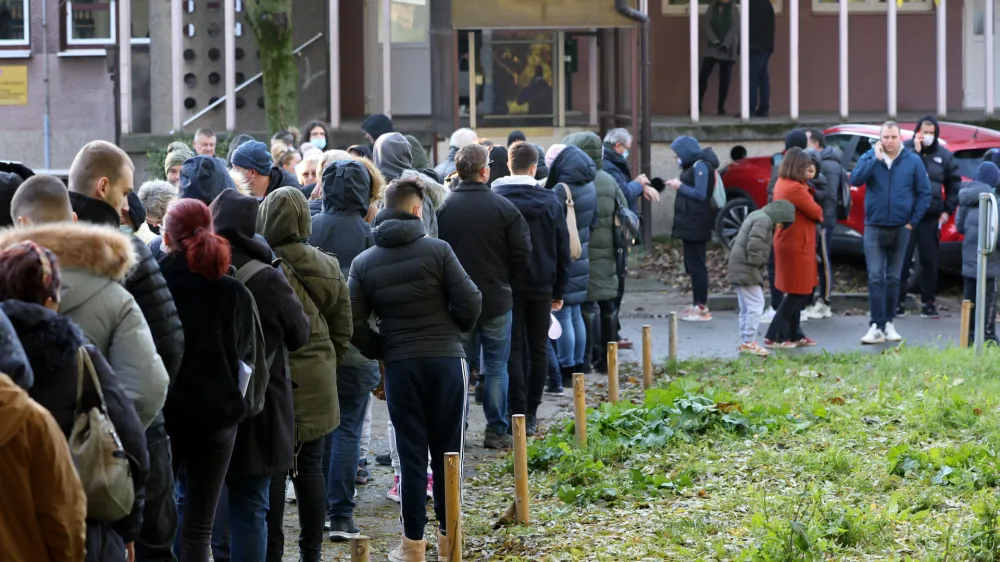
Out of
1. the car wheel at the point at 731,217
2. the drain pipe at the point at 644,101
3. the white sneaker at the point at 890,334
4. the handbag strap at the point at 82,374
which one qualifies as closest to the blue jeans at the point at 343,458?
the handbag strap at the point at 82,374

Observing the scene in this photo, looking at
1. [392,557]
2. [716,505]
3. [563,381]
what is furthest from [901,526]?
[563,381]

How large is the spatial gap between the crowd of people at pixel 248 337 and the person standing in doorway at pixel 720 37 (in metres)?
13.8

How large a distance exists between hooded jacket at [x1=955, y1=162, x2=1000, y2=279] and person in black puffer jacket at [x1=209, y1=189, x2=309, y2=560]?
889 centimetres

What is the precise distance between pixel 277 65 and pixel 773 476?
45.9 ft

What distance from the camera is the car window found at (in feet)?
57.3

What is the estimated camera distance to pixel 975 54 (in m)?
25.6

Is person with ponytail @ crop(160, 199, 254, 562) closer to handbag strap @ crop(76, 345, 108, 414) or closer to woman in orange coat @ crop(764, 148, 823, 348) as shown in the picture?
handbag strap @ crop(76, 345, 108, 414)

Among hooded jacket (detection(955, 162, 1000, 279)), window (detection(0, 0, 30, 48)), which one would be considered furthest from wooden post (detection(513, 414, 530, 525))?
window (detection(0, 0, 30, 48))

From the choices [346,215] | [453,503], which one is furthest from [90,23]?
[453,503]

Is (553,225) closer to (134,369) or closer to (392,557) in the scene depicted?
(392,557)

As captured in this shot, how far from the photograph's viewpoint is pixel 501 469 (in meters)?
9.74

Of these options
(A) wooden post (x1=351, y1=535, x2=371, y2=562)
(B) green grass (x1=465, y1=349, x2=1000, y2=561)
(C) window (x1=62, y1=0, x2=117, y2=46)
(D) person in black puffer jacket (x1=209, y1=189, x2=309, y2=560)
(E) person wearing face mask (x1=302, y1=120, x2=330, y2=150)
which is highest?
(C) window (x1=62, y1=0, x2=117, y2=46)

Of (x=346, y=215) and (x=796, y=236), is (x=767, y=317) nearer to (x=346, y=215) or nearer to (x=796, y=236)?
(x=796, y=236)

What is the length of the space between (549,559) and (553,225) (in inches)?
A: 144
